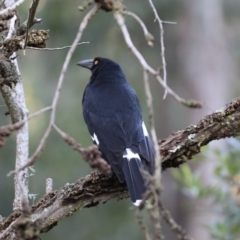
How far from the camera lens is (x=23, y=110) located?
134 inches

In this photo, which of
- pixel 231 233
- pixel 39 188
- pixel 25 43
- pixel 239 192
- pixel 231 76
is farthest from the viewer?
pixel 231 76

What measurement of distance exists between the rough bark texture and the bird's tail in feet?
0.30

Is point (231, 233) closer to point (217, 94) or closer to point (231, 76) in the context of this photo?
point (217, 94)

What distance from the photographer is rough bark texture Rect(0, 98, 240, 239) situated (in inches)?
124

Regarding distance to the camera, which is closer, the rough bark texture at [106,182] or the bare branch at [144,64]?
the bare branch at [144,64]

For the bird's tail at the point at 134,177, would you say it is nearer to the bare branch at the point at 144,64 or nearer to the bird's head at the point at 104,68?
the bird's head at the point at 104,68

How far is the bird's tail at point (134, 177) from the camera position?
3.20m

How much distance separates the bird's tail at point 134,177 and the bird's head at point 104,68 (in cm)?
112

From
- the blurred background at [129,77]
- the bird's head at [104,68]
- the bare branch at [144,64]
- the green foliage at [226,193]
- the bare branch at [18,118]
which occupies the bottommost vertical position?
the green foliage at [226,193]

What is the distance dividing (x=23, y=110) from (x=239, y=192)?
1.66m

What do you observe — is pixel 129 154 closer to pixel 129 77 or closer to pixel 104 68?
pixel 104 68

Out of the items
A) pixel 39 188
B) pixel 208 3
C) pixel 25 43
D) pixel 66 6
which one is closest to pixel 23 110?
pixel 25 43

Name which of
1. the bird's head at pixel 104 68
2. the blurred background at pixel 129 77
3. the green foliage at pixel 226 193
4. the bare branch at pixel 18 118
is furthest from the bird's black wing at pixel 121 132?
the blurred background at pixel 129 77

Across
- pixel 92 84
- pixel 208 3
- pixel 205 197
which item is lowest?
pixel 205 197
